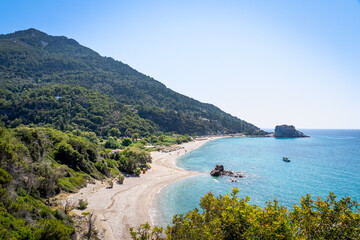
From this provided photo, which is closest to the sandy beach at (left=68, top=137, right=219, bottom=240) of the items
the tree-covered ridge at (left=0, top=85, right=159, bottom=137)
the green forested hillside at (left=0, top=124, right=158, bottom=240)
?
the green forested hillside at (left=0, top=124, right=158, bottom=240)

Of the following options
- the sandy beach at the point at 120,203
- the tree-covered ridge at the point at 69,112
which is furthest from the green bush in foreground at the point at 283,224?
the tree-covered ridge at the point at 69,112

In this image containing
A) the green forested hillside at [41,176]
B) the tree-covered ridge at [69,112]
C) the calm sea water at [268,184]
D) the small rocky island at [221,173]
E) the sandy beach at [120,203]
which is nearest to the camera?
the green forested hillside at [41,176]

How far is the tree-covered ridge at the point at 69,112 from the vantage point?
114 metres

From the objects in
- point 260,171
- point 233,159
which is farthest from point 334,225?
point 233,159

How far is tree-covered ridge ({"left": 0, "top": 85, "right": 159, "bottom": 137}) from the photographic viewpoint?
11394 centimetres

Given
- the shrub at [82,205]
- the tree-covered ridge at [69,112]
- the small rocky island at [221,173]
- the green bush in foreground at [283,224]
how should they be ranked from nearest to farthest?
the green bush in foreground at [283,224], the shrub at [82,205], the small rocky island at [221,173], the tree-covered ridge at [69,112]

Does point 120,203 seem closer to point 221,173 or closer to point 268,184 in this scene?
point 221,173

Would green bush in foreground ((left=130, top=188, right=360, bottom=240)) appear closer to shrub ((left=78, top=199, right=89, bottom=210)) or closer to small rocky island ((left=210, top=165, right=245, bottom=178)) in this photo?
shrub ((left=78, top=199, right=89, bottom=210))

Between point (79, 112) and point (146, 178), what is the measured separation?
4099 inches

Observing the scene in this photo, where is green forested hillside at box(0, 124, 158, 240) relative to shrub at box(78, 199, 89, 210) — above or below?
above

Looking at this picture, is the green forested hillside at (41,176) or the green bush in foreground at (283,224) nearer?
the green bush in foreground at (283,224)

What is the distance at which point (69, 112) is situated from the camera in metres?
128

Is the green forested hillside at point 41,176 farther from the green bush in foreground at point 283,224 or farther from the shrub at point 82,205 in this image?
the green bush in foreground at point 283,224

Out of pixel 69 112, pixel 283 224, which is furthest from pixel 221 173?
pixel 69 112
